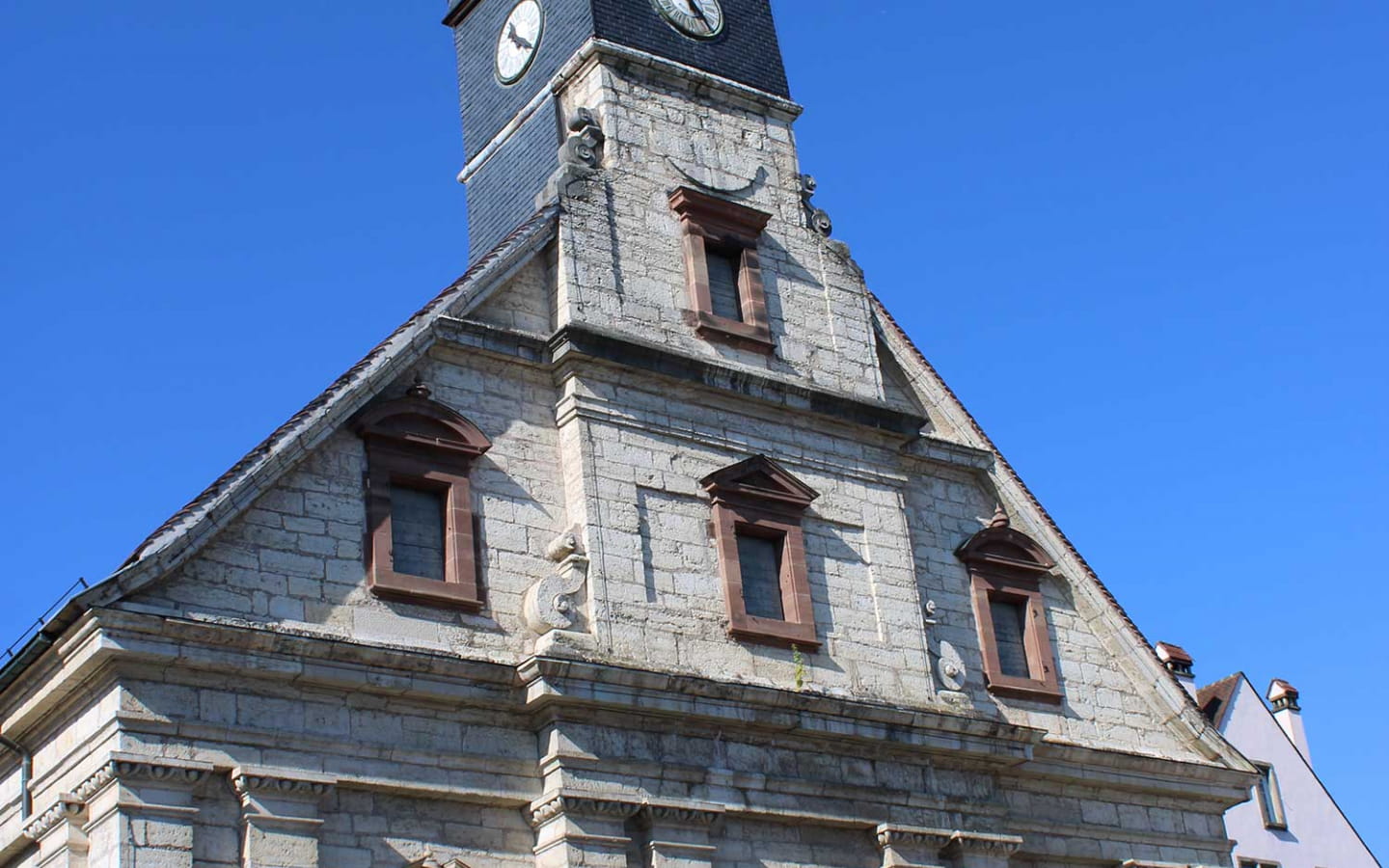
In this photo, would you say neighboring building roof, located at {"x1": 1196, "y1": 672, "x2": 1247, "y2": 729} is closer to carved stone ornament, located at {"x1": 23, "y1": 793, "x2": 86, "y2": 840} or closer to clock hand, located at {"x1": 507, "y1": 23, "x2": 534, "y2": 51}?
clock hand, located at {"x1": 507, "y1": 23, "x2": 534, "y2": 51}

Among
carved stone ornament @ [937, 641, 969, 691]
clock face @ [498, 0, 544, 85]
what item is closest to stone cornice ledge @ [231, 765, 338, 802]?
carved stone ornament @ [937, 641, 969, 691]

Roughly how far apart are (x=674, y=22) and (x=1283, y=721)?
75.5 ft

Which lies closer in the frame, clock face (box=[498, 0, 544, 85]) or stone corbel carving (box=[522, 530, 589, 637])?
stone corbel carving (box=[522, 530, 589, 637])

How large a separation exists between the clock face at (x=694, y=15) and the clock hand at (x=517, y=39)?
1.85m

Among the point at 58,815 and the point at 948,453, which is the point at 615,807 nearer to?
the point at 58,815

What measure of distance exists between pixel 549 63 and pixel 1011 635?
9000 mm

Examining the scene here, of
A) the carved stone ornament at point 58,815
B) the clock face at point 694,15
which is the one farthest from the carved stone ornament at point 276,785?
the clock face at point 694,15

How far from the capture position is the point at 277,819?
16.8 metres

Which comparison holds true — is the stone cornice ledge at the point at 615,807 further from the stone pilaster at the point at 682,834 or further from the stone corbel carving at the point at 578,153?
the stone corbel carving at the point at 578,153

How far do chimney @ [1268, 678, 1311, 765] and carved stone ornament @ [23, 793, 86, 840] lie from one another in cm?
2863

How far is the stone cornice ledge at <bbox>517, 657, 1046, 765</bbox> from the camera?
18469 millimetres

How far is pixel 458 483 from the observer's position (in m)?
19.4

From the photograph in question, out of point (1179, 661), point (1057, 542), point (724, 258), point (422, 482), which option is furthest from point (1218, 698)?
point (422, 482)

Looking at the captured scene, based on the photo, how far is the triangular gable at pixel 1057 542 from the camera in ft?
79.6
